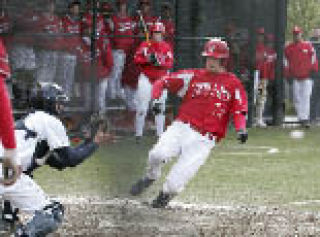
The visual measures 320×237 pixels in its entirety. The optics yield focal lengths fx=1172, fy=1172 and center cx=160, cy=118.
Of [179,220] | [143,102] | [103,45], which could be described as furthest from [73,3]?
→ [179,220]

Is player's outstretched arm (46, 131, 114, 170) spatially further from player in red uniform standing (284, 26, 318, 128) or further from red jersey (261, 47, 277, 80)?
player in red uniform standing (284, 26, 318, 128)

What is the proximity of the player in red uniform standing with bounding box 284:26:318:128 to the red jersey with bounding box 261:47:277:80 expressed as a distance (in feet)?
7.18

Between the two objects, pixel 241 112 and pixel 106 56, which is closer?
pixel 241 112

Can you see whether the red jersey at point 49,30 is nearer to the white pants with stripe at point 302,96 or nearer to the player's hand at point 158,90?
the player's hand at point 158,90

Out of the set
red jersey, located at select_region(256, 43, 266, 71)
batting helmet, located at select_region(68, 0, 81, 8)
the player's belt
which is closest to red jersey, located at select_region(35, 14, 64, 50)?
batting helmet, located at select_region(68, 0, 81, 8)

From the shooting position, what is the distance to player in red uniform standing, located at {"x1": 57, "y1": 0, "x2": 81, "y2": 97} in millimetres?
13086

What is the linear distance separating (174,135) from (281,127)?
9.02 m

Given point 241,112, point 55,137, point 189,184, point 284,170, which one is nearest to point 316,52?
point 284,170

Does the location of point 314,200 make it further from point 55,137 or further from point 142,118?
point 142,118

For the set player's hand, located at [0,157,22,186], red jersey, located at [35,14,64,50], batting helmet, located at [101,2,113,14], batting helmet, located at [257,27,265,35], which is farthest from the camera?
batting helmet, located at [101,2,113,14]

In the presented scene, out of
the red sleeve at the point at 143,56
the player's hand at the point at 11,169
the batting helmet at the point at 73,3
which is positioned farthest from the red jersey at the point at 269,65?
the player's hand at the point at 11,169

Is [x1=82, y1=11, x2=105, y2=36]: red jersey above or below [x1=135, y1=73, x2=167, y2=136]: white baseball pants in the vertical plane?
above

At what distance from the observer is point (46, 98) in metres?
7.13

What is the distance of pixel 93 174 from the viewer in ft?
39.4
